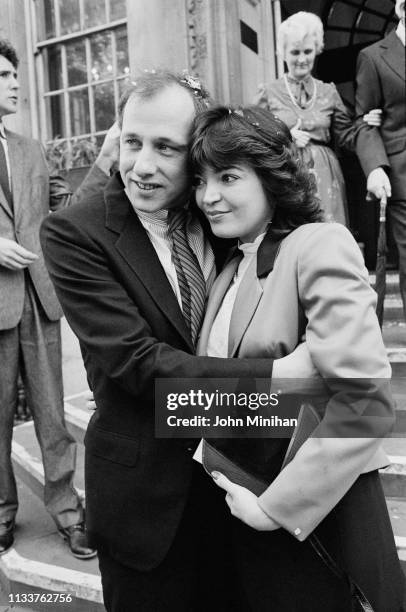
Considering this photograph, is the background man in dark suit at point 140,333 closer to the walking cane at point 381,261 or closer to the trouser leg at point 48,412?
the trouser leg at point 48,412

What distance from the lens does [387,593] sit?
120 centimetres

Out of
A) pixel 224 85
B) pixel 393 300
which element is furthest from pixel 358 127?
pixel 224 85

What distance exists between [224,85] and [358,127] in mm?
1730

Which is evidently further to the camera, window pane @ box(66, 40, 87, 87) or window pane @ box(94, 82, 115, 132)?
window pane @ box(66, 40, 87, 87)

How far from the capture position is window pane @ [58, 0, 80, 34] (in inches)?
241

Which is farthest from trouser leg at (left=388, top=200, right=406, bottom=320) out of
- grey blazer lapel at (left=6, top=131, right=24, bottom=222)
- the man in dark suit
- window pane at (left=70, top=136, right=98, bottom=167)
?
window pane at (left=70, top=136, right=98, bottom=167)

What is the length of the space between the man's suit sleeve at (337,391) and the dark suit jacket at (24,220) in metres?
1.81

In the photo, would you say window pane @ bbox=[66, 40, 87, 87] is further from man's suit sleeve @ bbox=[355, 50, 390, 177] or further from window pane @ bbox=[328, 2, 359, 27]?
man's suit sleeve @ bbox=[355, 50, 390, 177]

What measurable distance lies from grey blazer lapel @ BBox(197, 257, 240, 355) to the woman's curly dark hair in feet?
0.51

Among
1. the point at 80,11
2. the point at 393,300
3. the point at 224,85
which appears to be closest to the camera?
the point at 393,300

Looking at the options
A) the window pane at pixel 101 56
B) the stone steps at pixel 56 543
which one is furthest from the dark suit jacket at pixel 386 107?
the window pane at pixel 101 56

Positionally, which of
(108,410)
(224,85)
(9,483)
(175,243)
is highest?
(224,85)

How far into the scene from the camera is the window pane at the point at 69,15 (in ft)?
20.0

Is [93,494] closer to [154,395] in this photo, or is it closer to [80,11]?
[154,395]
